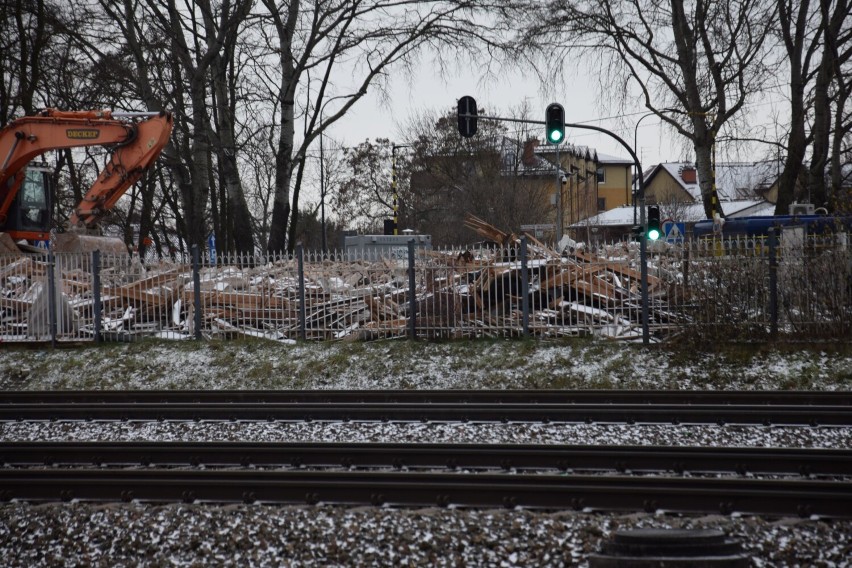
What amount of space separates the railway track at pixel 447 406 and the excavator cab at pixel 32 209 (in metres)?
11.4

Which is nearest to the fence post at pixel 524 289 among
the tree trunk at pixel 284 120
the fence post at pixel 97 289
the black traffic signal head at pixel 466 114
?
the black traffic signal head at pixel 466 114

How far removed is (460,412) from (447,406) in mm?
260

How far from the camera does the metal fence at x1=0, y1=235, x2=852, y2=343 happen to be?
15031mm

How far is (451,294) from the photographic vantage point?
16.7 meters

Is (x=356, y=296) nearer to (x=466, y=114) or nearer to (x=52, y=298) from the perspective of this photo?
(x=52, y=298)

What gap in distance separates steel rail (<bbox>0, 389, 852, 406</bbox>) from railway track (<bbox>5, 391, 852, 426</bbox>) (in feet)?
0.04

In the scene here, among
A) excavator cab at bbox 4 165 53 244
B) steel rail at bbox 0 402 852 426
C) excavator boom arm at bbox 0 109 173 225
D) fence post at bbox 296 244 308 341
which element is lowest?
steel rail at bbox 0 402 852 426

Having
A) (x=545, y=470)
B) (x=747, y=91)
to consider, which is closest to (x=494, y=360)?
(x=545, y=470)

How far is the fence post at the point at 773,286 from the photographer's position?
14.9 metres

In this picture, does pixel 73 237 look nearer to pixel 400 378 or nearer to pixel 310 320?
pixel 310 320

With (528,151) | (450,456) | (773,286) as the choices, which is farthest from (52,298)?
(528,151)

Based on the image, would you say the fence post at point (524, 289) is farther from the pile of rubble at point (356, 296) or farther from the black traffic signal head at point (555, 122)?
the black traffic signal head at point (555, 122)

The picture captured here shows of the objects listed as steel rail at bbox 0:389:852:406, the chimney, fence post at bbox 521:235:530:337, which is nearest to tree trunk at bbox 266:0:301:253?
fence post at bbox 521:235:530:337

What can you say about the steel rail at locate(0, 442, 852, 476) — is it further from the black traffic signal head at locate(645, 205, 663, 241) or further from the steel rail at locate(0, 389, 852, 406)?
the black traffic signal head at locate(645, 205, 663, 241)
